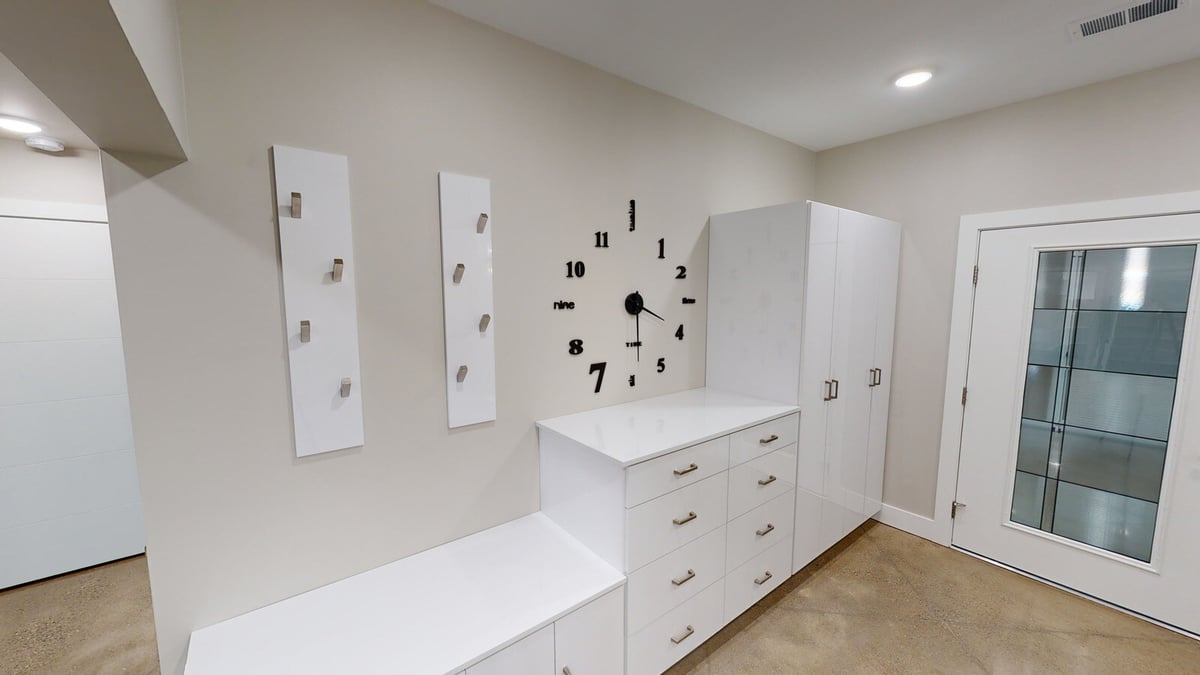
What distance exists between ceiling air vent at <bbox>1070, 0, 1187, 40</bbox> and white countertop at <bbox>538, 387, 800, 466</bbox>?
6.18 feet

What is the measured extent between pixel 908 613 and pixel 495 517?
2.11m

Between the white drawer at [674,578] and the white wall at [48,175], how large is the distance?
3.52 metres

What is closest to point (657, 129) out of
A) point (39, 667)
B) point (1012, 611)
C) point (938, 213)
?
point (938, 213)

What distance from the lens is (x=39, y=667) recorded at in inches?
72.5

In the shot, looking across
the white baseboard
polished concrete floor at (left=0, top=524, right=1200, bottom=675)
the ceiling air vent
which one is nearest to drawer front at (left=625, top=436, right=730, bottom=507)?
polished concrete floor at (left=0, top=524, right=1200, bottom=675)

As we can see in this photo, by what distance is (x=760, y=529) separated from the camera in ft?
6.95

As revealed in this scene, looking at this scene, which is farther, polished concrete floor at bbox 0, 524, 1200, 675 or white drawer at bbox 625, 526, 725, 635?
polished concrete floor at bbox 0, 524, 1200, 675

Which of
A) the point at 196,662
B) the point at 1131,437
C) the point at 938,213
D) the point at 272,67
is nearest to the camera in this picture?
the point at 196,662

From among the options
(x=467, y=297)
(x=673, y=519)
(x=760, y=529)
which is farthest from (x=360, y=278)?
(x=760, y=529)

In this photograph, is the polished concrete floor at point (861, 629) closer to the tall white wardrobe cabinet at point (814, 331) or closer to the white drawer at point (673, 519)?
the tall white wardrobe cabinet at point (814, 331)

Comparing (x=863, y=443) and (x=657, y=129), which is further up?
(x=657, y=129)

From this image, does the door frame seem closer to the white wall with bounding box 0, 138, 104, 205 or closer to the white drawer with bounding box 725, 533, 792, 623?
the white drawer with bounding box 725, 533, 792, 623

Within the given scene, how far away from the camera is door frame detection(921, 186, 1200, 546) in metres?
2.31

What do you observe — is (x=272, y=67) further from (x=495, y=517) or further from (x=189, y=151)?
(x=495, y=517)
